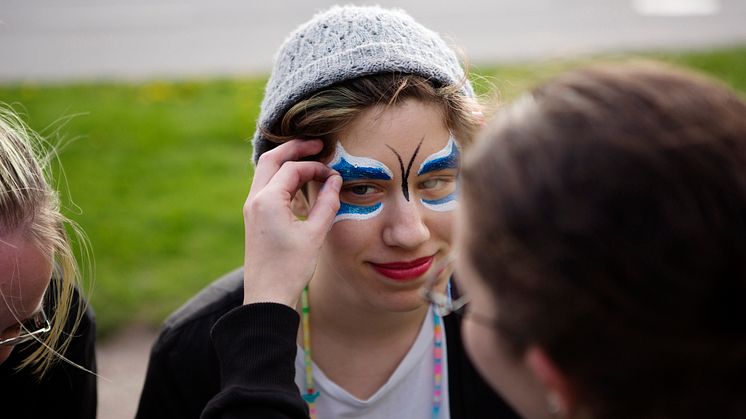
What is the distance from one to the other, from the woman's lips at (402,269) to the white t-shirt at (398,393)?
0.31 m

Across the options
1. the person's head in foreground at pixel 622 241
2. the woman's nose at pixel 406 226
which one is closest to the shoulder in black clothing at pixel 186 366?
the woman's nose at pixel 406 226

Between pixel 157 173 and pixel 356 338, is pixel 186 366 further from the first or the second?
pixel 157 173

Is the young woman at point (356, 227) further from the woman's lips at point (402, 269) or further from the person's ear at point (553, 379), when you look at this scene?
the person's ear at point (553, 379)

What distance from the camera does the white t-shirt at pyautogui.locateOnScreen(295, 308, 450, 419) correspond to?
96.1 inches

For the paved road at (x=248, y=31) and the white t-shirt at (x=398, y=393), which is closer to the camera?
the white t-shirt at (x=398, y=393)

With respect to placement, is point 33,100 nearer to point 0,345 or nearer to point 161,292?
point 161,292

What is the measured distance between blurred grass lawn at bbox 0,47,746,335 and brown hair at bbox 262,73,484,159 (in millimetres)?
2067

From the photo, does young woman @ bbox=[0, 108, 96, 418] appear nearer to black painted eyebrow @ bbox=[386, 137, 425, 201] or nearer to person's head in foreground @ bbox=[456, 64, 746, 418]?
black painted eyebrow @ bbox=[386, 137, 425, 201]

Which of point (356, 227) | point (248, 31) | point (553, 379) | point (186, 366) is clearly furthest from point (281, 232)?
point (248, 31)

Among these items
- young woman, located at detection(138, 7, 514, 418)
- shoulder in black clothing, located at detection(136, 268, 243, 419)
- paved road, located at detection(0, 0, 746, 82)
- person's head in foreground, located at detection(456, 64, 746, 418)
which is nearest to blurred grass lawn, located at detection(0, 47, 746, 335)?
paved road, located at detection(0, 0, 746, 82)

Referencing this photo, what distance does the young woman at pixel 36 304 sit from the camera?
215cm

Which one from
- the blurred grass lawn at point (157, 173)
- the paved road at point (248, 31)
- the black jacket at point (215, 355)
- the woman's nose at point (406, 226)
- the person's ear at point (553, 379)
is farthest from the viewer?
the paved road at point (248, 31)

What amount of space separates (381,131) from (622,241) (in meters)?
1.10

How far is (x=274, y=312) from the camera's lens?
197 cm
